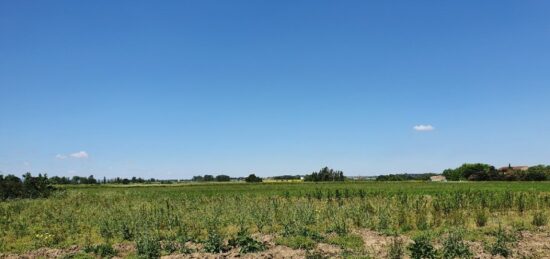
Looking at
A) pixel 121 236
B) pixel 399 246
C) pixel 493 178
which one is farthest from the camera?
pixel 493 178

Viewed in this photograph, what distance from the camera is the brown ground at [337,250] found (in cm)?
1047

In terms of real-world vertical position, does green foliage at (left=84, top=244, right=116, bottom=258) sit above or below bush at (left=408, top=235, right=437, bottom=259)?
below

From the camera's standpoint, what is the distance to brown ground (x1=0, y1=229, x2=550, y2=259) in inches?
412

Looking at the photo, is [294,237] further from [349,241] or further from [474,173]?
[474,173]

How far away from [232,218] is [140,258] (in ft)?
24.3

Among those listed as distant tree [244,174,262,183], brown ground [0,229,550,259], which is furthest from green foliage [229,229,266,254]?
distant tree [244,174,262,183]

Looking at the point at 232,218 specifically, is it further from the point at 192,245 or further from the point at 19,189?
the point at 19,189

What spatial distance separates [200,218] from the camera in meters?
18.2

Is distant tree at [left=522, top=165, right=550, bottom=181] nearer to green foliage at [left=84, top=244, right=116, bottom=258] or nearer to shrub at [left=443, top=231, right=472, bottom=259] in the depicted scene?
shrub at [left=443, top=231, right=472, bottom=259]

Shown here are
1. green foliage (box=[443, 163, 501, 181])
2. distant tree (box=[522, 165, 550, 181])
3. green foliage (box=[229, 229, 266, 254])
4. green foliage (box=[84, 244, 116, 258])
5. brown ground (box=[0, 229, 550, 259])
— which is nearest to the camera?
brown ground (box=[0, 229, 550, 259])

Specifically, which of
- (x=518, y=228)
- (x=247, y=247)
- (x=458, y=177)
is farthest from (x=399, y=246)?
(x=458, y=177)

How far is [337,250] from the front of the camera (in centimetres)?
1094

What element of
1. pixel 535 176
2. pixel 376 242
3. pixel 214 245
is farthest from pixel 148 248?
pixel 535 176

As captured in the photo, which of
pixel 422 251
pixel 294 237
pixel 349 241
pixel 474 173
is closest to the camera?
pixel 422 251
